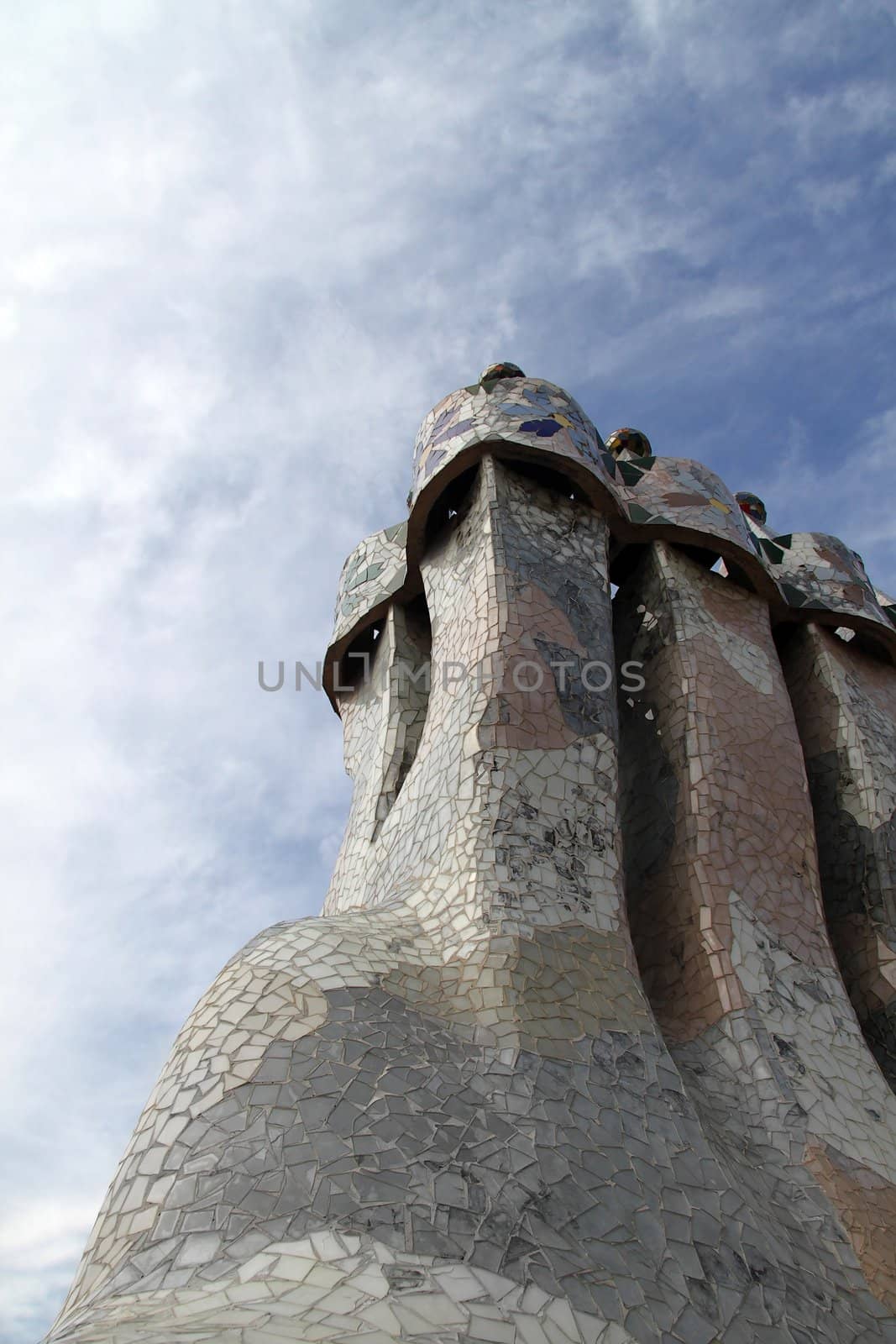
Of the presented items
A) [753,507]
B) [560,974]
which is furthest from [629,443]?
[560,974]

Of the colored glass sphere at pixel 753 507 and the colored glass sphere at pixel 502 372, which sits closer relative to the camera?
the colored glass sphere at pixel 502 372

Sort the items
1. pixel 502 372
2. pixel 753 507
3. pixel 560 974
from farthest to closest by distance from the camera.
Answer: pixel 753 507 → pixel 502 372 → pixel 560 974

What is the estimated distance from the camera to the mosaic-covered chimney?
375 cm

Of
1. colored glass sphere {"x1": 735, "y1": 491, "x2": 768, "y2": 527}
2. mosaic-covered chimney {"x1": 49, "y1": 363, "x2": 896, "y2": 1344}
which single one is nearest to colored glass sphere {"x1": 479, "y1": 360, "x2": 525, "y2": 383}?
mosaic-covered chimney {"x1": 49, "y1": 363, "x2": 896, "y2": 1344}

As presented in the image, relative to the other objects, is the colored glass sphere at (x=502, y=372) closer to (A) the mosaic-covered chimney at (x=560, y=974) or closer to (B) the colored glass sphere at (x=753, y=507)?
(A) the mosaic-covered chimney at (x=560, y=974)

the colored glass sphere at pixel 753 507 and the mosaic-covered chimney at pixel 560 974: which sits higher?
the colored glass sphere at pixel 753 507

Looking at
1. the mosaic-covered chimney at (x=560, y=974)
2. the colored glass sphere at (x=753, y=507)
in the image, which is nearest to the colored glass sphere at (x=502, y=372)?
the mosaic-covered chimney at (x=560, y=974)

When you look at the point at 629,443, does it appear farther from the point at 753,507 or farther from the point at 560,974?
the point at 560,974

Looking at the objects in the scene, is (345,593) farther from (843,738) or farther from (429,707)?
(843,738)

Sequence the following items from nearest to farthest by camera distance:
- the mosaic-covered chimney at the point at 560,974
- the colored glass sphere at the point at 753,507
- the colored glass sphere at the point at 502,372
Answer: the mosaic-covered chimney at the point at 560,974 < the colored glass sphere at the point at 502,372 < the colored glass sphere at the point at 753,507

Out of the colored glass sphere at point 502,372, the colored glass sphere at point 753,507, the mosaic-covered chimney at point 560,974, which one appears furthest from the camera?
the colored glass sphere at point 753,507

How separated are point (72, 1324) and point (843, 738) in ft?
19.8

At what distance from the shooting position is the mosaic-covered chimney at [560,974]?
3750 mm

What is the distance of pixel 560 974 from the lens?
5.07m
